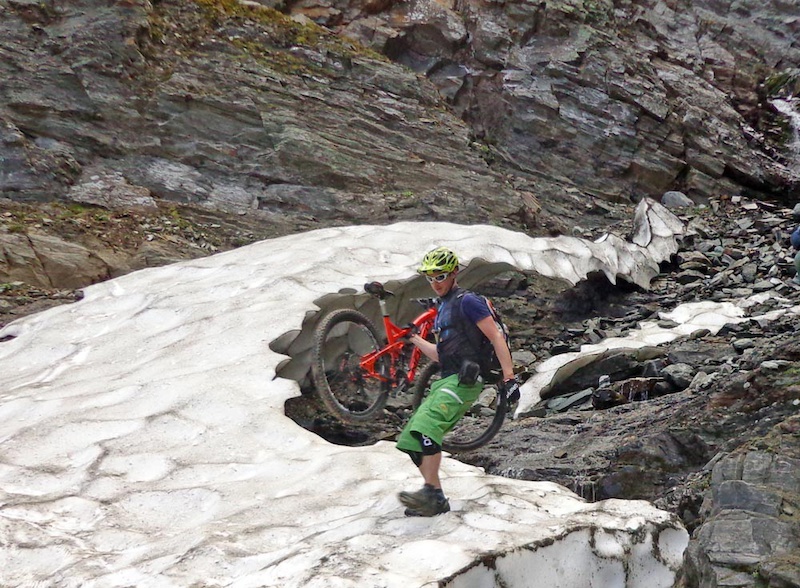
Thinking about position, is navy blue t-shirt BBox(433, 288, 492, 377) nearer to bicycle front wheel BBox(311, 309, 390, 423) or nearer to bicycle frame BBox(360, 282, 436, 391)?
bicycle frame BBox(360, 282, 436, 391)

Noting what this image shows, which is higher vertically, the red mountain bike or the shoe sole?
the shoe sole

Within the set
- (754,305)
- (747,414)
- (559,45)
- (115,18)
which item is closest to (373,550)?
(747,414)

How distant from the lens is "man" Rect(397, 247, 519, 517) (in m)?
5.52

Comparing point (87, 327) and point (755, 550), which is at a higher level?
point (755, 550)

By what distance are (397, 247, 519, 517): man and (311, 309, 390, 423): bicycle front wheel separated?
8.62ft

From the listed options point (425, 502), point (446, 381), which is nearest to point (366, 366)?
point (446, 381)

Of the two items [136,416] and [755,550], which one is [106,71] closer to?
[136,416]

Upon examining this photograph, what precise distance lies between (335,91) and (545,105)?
6.79 metres

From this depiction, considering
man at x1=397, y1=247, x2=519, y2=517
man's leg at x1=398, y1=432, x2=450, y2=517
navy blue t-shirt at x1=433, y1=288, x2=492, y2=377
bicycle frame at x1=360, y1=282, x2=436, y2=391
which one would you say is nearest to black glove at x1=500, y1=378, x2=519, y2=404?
man at x1=397, y1=247, x2=519, y2=517

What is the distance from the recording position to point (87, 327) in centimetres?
1088

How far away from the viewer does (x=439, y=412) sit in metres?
5.56

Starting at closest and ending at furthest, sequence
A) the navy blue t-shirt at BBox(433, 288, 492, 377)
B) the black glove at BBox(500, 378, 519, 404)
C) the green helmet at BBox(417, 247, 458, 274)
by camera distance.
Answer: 1. the black glove at BBox(500, 378, 519, 404)
2. the navy blue t-shirt at BBox(433, 288, 492, 377)
3. the green helmet at BBox(417, 247, 458, 274)

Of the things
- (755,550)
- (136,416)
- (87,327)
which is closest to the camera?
(755,550)

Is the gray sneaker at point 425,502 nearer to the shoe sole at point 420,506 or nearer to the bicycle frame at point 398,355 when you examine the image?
the shoe sole at point 420,506
